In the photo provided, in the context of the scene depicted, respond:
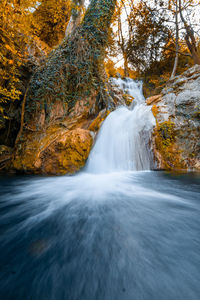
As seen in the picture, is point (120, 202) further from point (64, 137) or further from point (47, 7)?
point (47, 7)

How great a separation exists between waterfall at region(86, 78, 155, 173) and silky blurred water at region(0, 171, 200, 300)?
2.20 meters

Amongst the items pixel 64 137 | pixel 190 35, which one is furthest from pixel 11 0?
pixel 190 35

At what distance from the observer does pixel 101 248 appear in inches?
45.4

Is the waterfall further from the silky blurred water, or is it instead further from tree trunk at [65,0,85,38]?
tree trunk at [65,0,85,38]

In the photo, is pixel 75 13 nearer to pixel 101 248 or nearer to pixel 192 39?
pixel 192 39

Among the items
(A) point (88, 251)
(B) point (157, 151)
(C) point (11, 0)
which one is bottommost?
(A) point (88, 251)

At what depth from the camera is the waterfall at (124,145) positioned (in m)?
4.43

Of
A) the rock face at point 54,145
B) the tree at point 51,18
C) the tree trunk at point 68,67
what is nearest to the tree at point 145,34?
the tree at point 51,18

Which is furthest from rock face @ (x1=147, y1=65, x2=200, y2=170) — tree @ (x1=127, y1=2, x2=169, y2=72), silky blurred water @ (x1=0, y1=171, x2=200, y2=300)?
tree @ (x1=127, y1=2, x2=169, y2=72)

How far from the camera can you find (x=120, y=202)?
2.20 metres

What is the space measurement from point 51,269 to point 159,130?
451 centimetres

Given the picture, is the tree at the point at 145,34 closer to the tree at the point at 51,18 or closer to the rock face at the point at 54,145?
the tree at the point at 51,18

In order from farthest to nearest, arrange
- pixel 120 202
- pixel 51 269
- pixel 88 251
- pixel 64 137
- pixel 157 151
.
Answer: pixel 64 137 < pixel 157 151 < pixel 120 202 < pixel 88 251 < pixel 51 269

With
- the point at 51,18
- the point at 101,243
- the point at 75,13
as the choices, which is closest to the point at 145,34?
the point at 75,13
